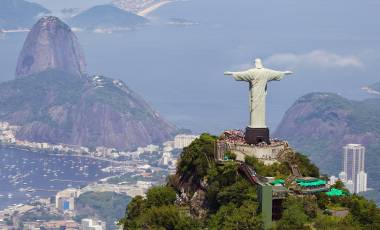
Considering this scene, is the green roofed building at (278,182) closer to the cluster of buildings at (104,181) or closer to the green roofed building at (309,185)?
the green roofed building at (309,185)

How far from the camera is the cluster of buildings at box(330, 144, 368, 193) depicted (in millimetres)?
98500

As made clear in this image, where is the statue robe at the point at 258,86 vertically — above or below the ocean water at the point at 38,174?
above

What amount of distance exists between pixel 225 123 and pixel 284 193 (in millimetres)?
111850

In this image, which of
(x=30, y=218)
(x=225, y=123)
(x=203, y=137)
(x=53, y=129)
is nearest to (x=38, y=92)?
(x=53, y=129)

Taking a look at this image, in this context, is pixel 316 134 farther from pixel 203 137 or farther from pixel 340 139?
pixel 203 137

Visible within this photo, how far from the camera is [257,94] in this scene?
91.0 feet

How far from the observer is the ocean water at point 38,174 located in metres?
107

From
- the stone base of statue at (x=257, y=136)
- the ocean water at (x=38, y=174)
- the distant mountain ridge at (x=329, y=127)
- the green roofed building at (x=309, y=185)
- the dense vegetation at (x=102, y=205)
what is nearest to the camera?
the green roofed building at (x=309, y=185)

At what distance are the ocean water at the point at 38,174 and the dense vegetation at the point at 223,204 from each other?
72.2 metres

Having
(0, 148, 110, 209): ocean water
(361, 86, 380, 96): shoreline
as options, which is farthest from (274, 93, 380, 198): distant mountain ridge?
(361, 86, 380, 96): shoreline

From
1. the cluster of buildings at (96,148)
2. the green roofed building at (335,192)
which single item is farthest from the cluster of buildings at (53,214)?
the green roofed building at (335,192)

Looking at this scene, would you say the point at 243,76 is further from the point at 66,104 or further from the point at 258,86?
the point at 66,104

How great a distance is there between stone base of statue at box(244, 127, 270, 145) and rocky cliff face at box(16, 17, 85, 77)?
149134mm

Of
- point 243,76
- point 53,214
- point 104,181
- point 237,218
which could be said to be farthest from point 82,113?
point 237,218
